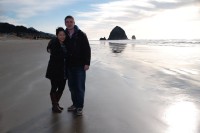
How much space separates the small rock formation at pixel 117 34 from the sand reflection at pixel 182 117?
160m

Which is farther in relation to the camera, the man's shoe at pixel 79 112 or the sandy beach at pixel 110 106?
the man's shoe at pixel 79 112

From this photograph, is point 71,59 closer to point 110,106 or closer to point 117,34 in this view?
point 110,106

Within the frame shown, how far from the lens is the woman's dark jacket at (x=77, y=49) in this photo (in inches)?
227

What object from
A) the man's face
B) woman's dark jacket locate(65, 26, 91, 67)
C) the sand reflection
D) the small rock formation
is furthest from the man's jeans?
the small rock formation

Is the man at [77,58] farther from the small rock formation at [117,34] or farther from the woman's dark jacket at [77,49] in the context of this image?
the small rock formation at [117,34]

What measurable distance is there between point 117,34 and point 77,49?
164m

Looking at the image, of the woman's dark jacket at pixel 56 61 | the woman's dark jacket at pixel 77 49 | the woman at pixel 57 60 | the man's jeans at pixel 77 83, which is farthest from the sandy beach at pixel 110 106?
the woman's dark jacket at pixel 77 49

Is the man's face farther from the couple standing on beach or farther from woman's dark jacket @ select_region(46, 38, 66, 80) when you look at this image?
woman's dark jacket @ select_region(46, 38, 66, 80)

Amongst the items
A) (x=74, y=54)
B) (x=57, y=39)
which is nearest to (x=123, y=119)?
(x=74, y=54)

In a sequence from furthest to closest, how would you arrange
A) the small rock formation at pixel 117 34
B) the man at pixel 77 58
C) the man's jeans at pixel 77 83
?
1. the small rock formation at pixel 117 34
2. the man's jeans at pixel 77 83
3. the man at pixel 77 58

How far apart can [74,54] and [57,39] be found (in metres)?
0.43

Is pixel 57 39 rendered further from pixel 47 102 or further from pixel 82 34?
pixel 47 102

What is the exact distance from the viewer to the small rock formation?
16700cm

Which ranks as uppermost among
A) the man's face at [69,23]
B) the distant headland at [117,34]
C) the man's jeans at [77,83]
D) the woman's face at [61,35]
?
the man's face at [69,23]
